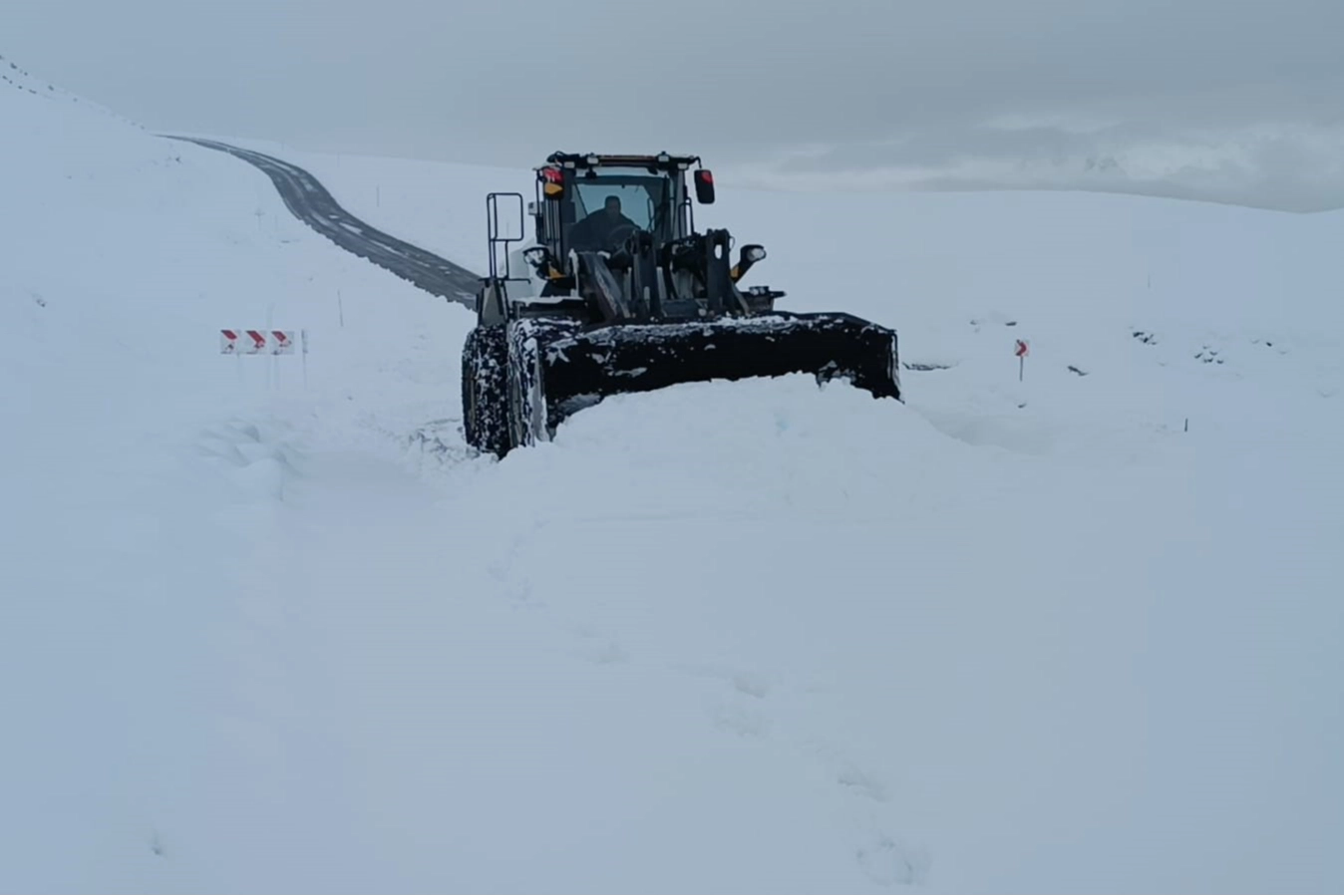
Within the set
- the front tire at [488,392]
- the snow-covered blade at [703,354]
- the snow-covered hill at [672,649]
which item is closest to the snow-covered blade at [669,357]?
the snow-covered blade at [703,354]

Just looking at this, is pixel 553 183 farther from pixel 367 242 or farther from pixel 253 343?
pixel 367 242

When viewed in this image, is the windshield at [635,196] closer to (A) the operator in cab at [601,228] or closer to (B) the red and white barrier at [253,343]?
(A) the operator in cab at [601,228]

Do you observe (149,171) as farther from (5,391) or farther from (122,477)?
(122,477)

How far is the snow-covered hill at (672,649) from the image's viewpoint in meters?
3.51

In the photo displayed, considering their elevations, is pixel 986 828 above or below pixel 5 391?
below

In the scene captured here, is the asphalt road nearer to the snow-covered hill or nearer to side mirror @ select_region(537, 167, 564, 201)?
side mirror @ select_region(537, 167, 564, 201)

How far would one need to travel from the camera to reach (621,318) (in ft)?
27.5

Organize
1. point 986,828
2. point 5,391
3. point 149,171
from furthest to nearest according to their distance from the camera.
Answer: point 149,171, point 5,391, point 986,828

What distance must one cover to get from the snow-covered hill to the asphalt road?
38.7 ft

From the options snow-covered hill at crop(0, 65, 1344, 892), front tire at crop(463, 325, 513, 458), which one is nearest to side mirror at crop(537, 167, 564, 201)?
front tire at crop(463, 325, 513, 458)

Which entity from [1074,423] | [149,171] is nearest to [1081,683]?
[1074,423]

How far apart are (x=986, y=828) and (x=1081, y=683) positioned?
1.06m

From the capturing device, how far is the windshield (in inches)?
394

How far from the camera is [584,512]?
6.50 m
